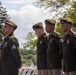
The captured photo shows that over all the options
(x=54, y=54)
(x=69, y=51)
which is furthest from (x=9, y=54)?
(x=69, y=51)

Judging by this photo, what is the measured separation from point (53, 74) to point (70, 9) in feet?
73.9

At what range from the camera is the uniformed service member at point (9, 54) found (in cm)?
862

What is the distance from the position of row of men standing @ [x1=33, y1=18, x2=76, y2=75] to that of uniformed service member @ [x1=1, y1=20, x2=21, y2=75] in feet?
2.76

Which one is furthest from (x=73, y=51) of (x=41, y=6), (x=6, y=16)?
(x=6, y=16)

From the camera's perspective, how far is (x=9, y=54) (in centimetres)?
873

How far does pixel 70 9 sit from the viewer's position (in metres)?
31.2

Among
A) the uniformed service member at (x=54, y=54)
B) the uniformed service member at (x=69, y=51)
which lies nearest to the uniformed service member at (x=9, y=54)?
the uniformed service member at (x=54, y=54)

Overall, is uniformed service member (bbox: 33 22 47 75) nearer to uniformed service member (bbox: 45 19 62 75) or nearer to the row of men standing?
the row of men standing

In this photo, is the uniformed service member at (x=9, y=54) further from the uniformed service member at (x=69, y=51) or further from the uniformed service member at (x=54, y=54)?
the uniformed service member at (x=69, y=51)

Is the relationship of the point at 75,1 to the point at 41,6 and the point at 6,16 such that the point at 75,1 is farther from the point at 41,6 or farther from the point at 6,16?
the point at 6,16

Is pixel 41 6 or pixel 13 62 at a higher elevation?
pixel 41 6

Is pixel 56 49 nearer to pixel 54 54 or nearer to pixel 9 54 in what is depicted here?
pixel 54 54

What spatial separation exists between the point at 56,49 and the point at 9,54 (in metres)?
1.11

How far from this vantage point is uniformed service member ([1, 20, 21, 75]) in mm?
8625
